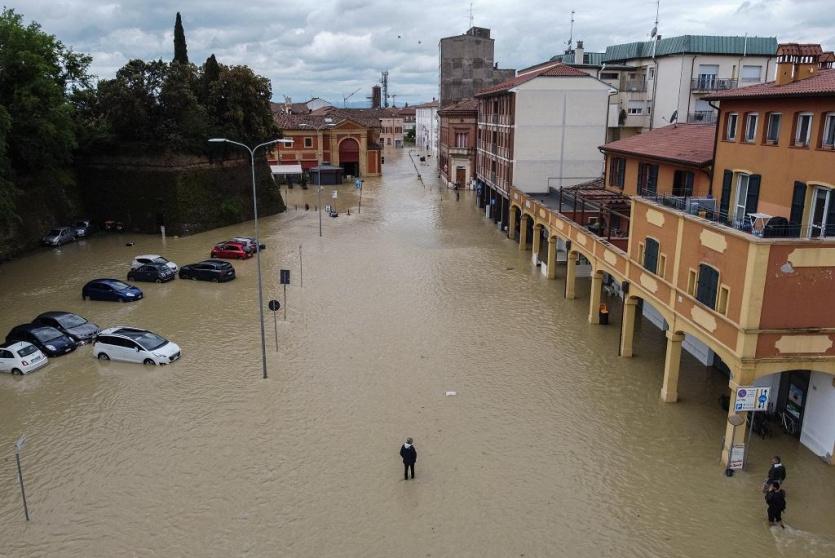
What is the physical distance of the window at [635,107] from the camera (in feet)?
166

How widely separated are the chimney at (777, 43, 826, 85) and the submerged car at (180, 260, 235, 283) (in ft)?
102

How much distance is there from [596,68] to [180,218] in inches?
1571

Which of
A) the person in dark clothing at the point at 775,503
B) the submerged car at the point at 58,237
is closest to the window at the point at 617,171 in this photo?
the person in dark clothing at the point at 775,503

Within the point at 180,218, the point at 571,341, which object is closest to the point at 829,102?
the point at 571,341

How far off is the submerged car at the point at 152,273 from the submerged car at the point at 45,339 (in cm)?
1113

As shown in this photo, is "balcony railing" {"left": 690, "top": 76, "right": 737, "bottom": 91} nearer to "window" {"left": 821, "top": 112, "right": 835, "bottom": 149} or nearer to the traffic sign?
"window" {"left": 821, "top": 112, "right": 835, "bottom": 149}

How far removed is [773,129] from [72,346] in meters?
30.2

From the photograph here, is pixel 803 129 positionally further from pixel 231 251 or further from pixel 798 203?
pixel 231 251

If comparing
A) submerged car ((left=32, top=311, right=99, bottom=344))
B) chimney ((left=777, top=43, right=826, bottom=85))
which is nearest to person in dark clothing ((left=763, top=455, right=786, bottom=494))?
chimney ((left=777, top=43, right=826, bottom=85))

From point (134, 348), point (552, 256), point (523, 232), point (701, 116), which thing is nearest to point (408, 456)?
point (134, 348)

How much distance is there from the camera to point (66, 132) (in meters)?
47.2

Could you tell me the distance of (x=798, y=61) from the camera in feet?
74.2

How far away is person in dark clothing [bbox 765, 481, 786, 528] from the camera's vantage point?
15.6 m

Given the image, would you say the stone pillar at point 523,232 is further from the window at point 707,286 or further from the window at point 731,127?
the window at point 707,286
